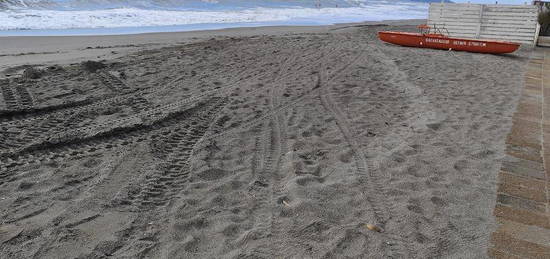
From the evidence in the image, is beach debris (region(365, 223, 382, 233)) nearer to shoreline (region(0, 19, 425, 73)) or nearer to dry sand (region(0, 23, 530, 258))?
dry sand (region(0, 23, 530, 258))

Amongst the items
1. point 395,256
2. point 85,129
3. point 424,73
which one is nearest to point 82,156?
point 85,129

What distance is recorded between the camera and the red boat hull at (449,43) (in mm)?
11367

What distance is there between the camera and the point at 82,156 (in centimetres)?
407

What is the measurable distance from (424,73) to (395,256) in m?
6.52

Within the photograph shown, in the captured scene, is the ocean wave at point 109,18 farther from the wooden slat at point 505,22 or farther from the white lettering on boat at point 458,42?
the wooden slat at point 505,22

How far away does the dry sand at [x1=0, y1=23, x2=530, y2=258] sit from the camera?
9.54 feet

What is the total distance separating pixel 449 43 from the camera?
12.0 metres

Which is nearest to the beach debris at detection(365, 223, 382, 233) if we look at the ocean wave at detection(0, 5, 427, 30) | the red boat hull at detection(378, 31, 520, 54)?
the red boat hull at detection(378, 31, 520, 54)

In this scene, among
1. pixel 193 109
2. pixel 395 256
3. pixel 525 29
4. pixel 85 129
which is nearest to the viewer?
pixel 395 256

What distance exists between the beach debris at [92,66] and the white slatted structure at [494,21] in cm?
1144

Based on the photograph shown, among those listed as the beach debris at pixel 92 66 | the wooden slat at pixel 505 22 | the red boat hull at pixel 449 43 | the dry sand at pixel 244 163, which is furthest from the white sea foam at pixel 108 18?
the wooden slat at pixel 505 22

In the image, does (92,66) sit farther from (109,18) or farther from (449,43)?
(109,18)

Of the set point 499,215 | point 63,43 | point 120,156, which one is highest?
point 63,43

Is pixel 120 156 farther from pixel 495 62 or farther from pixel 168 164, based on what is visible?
pixel 495 62
